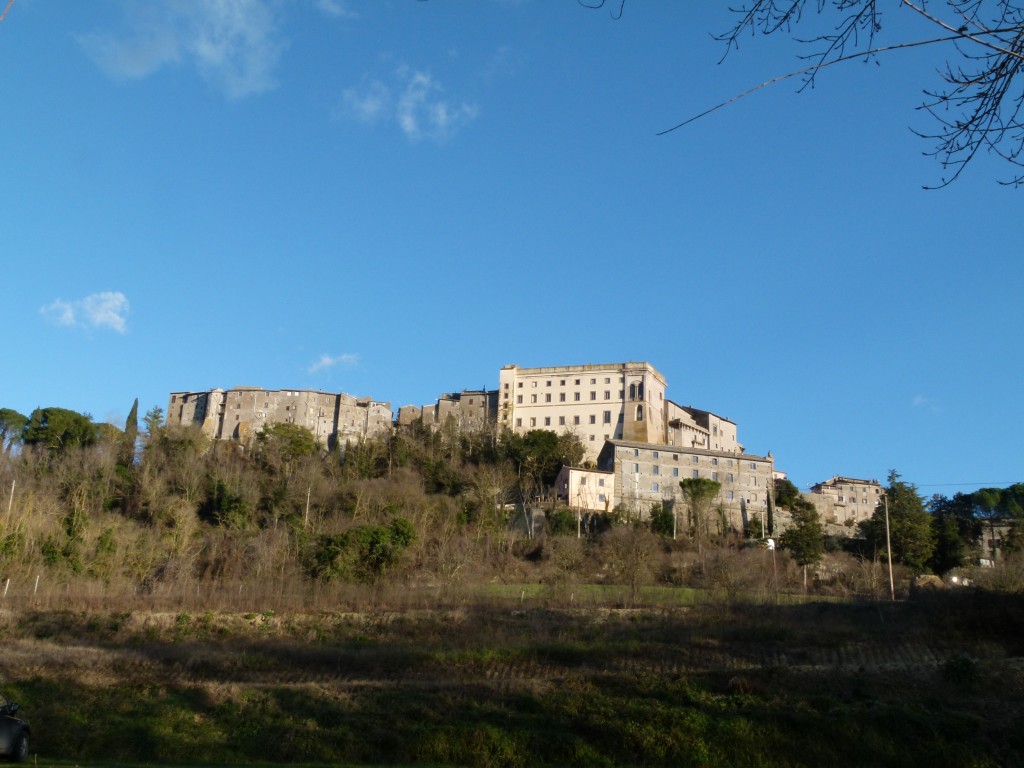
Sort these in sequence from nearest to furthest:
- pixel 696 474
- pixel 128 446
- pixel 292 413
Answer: pixel 128 446 < pixel 696 474 < pixel 292 413

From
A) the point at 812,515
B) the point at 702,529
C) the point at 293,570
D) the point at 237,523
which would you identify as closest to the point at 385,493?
the point at 237,523

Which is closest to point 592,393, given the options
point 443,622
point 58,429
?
point 58,429

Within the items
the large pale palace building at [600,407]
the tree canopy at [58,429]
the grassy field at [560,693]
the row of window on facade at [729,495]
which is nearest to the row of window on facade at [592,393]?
the large pale palace building at [600,407]

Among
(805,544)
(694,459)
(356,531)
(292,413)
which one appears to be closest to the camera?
(356,531)

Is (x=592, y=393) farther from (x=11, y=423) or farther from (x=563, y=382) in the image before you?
(x=11, y=423)

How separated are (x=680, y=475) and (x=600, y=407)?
18456 millimetres

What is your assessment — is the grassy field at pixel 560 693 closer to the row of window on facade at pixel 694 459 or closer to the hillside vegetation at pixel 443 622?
the hillside vegetation at pixel 443 622

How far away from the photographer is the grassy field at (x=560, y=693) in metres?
17.4

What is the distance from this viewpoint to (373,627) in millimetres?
34000

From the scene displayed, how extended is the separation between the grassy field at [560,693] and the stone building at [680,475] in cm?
3589

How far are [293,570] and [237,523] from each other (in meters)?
9.90

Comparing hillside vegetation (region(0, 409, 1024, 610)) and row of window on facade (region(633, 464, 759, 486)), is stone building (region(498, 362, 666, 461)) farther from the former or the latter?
row of window on facade (region(633, 464, 759, 486))

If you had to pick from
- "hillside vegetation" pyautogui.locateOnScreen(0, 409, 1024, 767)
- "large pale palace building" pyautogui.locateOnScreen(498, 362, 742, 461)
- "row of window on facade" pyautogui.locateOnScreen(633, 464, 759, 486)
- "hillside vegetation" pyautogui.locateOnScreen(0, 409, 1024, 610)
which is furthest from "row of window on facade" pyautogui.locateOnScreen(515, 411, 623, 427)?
"row of window on facade" pyautogui.locateOnScreen(633, 464, 759, 486)

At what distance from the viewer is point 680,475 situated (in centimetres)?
7012
